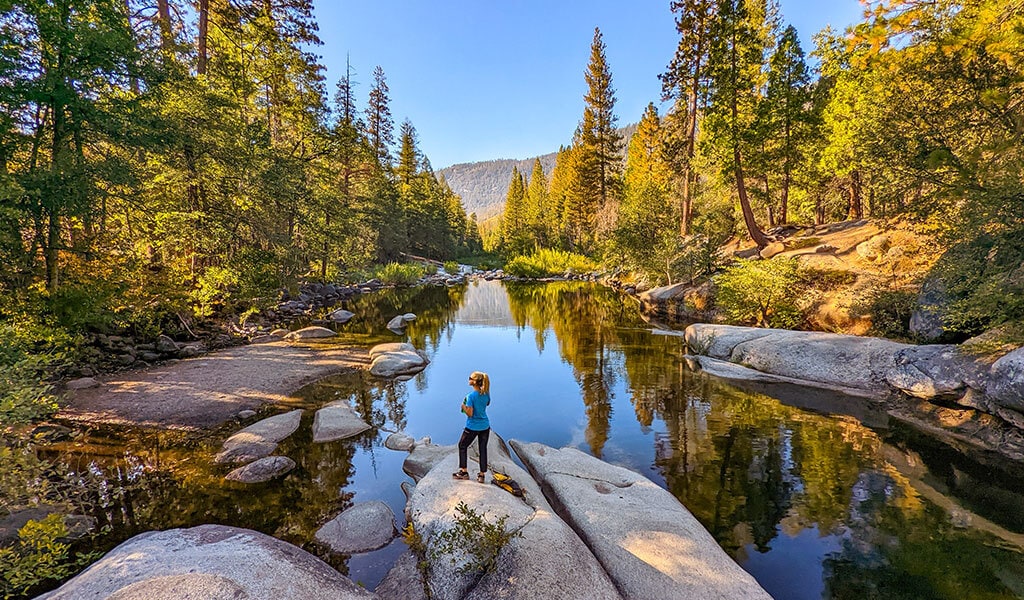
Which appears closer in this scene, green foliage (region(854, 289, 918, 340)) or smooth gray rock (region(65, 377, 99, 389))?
smooth gray rock (region(65, 377, 99, 389))

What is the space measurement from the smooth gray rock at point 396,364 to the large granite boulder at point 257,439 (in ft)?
13.4

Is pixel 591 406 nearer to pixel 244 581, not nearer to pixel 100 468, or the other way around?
pixel 244 581

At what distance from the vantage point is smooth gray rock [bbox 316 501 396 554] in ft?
16.3

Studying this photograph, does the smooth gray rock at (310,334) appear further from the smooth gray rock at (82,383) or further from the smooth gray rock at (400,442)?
the smooth gray rock at (400,442)

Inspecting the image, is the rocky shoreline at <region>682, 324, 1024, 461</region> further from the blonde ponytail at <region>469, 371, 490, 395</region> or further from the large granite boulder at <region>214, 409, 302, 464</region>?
the large granite boulder at <region>214, 409, 302, 464</region>

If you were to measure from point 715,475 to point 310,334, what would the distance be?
15267 millimetres

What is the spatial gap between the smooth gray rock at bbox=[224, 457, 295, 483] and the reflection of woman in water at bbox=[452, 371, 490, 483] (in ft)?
11.2

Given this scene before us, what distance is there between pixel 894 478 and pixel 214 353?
17.7m

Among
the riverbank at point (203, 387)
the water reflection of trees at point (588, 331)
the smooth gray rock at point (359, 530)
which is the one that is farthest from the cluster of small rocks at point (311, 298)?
the smooth gray rock at point (359, 530)

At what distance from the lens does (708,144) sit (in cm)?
2081

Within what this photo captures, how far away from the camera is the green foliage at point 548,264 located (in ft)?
164

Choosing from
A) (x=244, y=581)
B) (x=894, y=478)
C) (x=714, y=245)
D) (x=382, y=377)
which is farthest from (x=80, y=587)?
(x=714, y=245)

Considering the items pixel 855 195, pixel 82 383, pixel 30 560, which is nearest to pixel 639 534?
pixel 30 560

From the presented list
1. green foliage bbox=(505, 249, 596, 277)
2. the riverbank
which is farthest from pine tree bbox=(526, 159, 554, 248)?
the riverbank
